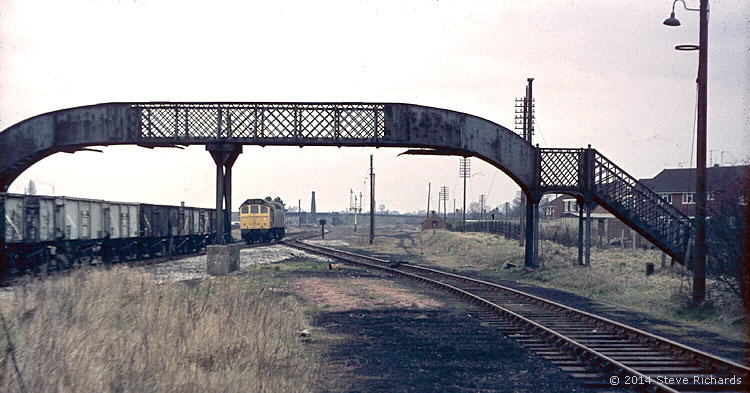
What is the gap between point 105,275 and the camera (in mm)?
14484

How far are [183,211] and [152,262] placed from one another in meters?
7.86

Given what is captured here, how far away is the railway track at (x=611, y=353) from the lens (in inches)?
322

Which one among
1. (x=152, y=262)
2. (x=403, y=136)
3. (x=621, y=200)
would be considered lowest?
(x=152, y=262)

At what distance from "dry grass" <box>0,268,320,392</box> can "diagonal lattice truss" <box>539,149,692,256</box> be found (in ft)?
48.3

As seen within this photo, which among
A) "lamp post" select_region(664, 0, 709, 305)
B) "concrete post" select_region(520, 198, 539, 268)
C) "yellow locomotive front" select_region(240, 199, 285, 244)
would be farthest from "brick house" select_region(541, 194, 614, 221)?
"lamp post" select_region(664, 0, 709, 305)

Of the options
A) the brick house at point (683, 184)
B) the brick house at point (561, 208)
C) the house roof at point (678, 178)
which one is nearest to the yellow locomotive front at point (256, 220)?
the brick house at point (683, 184)

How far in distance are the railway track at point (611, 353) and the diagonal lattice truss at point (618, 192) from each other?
908 centimetres

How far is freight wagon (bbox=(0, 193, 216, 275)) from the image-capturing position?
775 inches

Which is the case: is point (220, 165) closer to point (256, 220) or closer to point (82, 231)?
point (82, 231)

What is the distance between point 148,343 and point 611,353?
Answer: 665 cm

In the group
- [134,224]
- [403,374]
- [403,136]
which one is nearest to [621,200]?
[403,136]

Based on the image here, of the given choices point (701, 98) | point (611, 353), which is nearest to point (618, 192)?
point (701, 98)

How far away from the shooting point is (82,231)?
23.7m

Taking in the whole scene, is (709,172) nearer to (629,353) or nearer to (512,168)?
(512,168)
